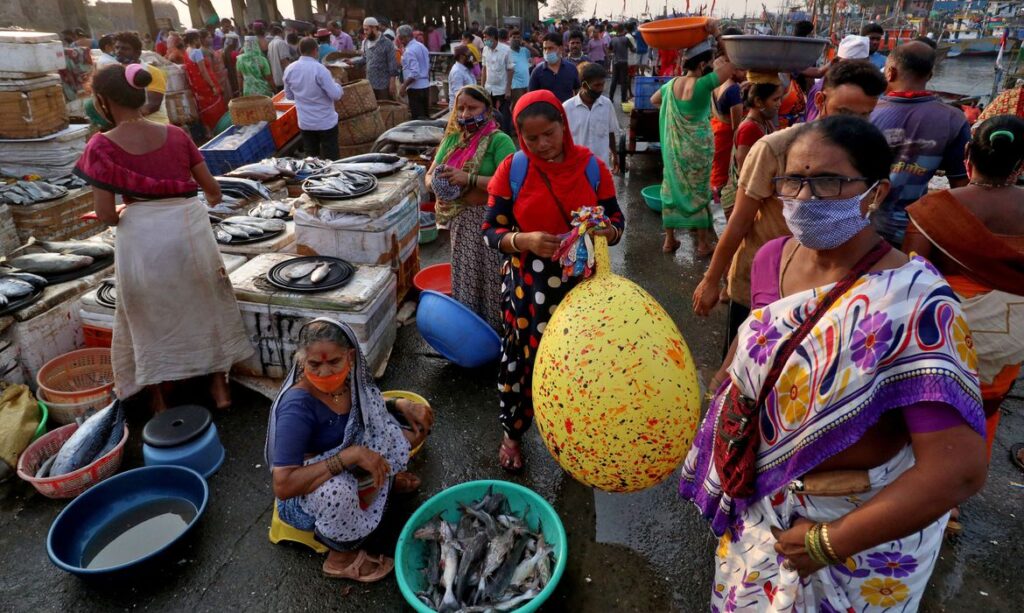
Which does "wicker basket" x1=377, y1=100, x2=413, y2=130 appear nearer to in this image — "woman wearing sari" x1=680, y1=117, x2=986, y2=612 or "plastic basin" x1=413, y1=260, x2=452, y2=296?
"plastic basin" x1=413, y1=260, x2=452, y2=296

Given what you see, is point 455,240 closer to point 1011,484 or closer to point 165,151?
point 165,151

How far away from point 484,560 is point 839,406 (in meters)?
1.79

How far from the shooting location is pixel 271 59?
13133 millimetres

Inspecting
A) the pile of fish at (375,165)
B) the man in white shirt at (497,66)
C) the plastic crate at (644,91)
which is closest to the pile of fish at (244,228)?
the pile of fish at (375,165)

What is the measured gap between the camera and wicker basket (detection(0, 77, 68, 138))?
6246mm

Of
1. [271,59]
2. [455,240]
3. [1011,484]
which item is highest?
[271,59]

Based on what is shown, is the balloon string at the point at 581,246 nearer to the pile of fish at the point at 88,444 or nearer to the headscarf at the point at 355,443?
the headscarf at the point at 355,443

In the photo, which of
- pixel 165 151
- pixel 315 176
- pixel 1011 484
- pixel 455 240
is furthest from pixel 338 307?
pixel 1011 484

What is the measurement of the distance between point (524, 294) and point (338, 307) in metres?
1.58

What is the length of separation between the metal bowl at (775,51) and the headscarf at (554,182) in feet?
5.50

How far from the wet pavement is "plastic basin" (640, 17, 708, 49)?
3.72 meters

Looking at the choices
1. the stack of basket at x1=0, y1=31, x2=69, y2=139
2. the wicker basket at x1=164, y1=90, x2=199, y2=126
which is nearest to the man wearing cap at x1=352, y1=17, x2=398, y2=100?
the wicker basket at x1=164, y1=90, x2=199, y2=126

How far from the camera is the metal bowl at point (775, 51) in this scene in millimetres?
3410

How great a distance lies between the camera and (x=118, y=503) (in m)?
3.02
